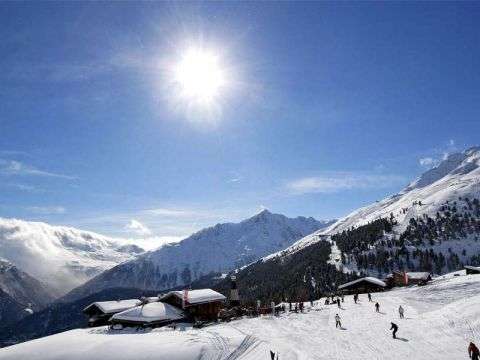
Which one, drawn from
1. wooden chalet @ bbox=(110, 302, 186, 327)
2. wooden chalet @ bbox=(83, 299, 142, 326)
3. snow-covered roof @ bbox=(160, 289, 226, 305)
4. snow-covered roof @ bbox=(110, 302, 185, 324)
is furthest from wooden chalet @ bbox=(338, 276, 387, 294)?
wooden chalet @ bbox=(110, 302, 186, 327)

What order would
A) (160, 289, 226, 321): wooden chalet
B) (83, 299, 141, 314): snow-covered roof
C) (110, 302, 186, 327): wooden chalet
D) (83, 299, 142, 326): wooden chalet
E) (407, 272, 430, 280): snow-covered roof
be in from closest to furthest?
(110, 302, 186, 327): wooden chalet
(160, 289, 226, 321): wooden chalet
(83, 299, 141, 314): snow-covered roof
(83, 299, 142, 326): wooden chalet
(407, 272, 430, 280): snow-covered roof

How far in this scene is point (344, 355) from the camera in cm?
3862

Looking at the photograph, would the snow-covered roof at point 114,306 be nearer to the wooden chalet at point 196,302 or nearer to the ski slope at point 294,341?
the wooden chalet at point 196,302

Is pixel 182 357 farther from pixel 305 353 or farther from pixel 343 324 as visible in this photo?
pixel 343 324

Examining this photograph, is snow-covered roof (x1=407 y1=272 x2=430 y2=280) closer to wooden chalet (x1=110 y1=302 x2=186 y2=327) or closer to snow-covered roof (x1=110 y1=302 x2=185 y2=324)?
snow-covered roof (x1=110 y1=302 x2=185 y2=324)

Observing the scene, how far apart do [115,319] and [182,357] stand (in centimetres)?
2085

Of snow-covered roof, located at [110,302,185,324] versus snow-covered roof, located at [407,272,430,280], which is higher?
snow-covered roof, located at [407,272,430,280]

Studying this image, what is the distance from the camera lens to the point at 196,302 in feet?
216

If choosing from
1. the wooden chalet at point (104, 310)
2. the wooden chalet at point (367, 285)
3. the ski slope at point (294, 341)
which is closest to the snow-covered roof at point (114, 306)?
the wooden chalet at point (104, 310)

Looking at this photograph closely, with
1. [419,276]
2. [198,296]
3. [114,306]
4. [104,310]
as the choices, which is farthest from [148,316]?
[419,276]

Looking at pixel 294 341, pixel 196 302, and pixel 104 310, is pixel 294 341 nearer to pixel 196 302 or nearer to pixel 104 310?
pixel 196 302

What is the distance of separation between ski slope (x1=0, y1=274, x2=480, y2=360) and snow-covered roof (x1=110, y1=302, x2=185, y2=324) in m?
1.95

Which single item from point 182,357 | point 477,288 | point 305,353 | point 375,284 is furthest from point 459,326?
point 375,284

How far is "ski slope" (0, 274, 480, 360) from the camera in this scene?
39.5 meters
